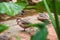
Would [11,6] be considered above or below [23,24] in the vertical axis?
above

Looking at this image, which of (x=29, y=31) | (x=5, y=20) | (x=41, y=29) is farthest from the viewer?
(x=5, y=20)

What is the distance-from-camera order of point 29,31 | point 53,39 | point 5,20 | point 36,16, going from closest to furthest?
1. point 53,39
2. point 29,31
3. point 5,20
4. point 36,16

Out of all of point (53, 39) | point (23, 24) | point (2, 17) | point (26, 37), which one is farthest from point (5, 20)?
point (53, 39)

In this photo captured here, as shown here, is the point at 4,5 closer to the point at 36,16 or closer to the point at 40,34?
the point at 36,16

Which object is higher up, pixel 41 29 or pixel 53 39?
pixel 41 29

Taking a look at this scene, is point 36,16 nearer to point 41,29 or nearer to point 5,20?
point 5,20

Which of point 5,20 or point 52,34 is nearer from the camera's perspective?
point 52,34

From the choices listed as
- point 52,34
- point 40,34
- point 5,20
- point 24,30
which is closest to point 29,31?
point 24,30

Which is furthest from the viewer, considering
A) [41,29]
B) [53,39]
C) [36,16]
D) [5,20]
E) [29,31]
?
[36,16]

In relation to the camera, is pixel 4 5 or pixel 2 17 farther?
pixel 2 17
